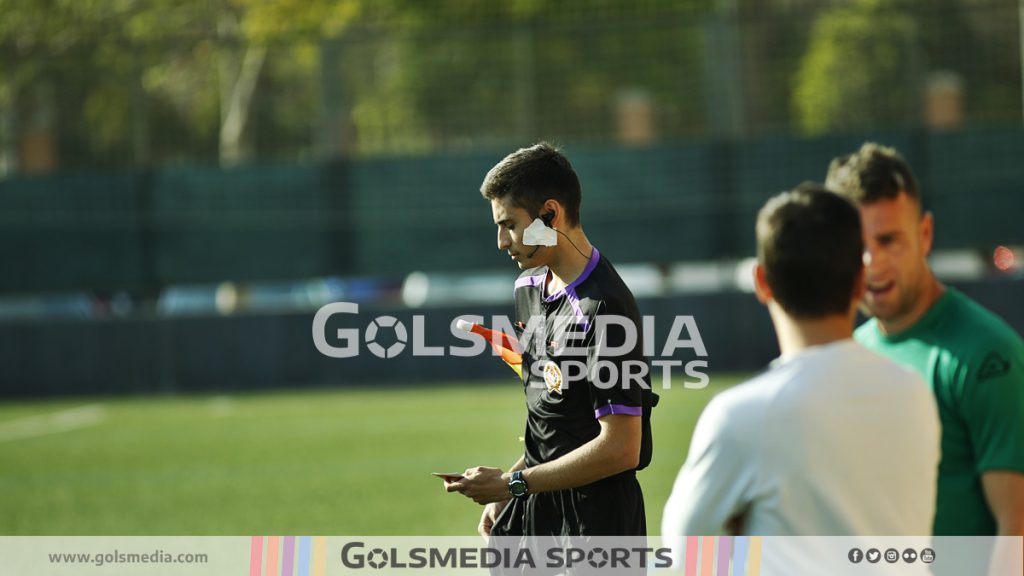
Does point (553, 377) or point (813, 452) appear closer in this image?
point (813, 452)

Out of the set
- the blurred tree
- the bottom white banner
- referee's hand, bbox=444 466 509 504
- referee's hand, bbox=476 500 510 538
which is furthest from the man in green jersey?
the blurred tree

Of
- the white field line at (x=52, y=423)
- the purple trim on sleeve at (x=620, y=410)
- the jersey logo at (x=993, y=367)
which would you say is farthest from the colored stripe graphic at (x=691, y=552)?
the white field line at (x=52, y=423)

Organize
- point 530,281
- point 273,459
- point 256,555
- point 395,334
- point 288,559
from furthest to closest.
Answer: point 395,334 < point 273,459 < point 256,555 < point 288,559 < point 530,281

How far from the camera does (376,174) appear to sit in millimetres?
19000

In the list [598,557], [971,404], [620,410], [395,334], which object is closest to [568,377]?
[620,410]

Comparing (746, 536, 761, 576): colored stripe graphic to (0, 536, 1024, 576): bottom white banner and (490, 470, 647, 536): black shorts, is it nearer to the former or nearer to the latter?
(0, 536, 1024, 576): bottom white banner

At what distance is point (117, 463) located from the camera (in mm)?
12703

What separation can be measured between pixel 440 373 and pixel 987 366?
51.9 feet

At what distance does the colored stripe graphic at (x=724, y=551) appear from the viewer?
2.69m

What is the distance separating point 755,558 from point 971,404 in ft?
3.08

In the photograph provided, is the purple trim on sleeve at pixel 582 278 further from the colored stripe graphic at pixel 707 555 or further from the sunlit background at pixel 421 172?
the sunlit background at pixel 421 172

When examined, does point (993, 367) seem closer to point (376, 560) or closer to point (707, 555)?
point (707, 555)

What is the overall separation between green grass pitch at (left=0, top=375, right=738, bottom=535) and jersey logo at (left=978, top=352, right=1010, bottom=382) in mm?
5566

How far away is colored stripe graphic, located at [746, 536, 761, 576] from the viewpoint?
2652mm
